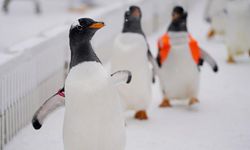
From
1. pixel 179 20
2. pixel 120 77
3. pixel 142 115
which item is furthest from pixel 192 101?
pixel 120 77

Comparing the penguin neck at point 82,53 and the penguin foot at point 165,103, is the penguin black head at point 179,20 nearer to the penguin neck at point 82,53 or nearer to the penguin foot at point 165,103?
the penguin foot at point 165,103

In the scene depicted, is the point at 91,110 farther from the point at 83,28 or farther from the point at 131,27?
the point at 131,27

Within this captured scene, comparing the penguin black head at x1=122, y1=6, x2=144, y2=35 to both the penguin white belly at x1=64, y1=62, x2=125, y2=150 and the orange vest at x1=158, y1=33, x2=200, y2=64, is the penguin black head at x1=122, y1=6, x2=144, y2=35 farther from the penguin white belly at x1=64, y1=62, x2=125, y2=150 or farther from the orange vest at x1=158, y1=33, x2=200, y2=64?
the penguin white belly at x1=64, y1=62, x2=125, y2=150

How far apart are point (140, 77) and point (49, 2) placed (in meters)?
8.32

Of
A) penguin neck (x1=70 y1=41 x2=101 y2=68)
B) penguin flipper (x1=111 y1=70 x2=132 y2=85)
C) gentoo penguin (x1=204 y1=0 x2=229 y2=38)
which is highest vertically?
penguin neck (x1=70 y1=41 x2=101 y2=68)

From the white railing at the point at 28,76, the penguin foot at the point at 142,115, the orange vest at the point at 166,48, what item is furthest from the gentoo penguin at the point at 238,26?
the penguin foot at the point at 142,115

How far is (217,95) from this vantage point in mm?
5863

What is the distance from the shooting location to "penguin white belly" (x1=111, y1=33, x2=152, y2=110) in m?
4.73

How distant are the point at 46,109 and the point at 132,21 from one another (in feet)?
4.64

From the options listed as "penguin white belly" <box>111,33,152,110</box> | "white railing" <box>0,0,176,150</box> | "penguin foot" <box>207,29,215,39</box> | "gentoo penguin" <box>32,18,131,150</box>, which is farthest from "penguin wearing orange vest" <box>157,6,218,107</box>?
"penguin foot" <box>207,29,215,39</box>

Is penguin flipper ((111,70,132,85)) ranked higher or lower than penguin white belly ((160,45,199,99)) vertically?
higher

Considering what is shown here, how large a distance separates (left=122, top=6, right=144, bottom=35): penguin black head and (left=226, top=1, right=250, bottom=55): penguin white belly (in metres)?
2.29

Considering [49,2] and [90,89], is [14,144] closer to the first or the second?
[90,89]

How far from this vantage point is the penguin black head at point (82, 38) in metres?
3.53
